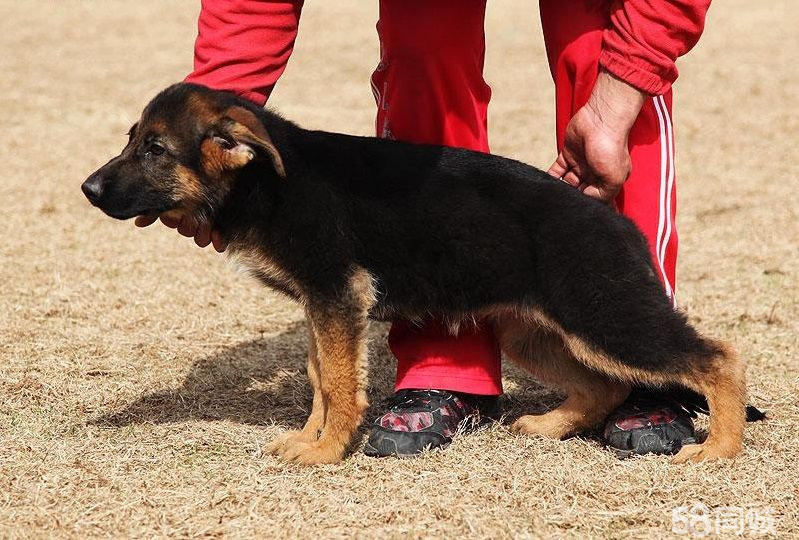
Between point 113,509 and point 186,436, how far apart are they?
66 centimetres

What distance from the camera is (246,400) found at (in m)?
4.51

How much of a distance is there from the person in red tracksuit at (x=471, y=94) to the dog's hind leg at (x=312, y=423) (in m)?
0.22

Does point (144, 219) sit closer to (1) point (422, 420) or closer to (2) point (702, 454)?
(1) point (422, 420)

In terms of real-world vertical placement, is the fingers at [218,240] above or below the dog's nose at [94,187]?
below

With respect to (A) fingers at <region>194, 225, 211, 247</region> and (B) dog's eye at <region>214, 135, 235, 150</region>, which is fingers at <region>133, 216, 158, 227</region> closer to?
(A) fingers at <region>194, 225, 211, 247</region>

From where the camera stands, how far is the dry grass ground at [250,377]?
3318mm

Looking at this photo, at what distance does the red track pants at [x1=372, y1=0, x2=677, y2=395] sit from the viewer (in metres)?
4.04

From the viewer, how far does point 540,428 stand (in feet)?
13.4

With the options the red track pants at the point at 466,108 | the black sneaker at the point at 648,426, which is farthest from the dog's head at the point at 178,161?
the black sneaker at the point at 648,426

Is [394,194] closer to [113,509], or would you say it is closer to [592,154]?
[592,154]

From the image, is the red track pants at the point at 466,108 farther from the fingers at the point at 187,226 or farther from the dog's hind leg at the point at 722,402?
the fingers at the point at 187,226

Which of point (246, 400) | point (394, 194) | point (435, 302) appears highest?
point (394, 194)

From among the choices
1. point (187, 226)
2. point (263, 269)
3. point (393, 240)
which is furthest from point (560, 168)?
point (187, 226)

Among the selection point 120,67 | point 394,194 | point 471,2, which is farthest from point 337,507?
point 120,67
